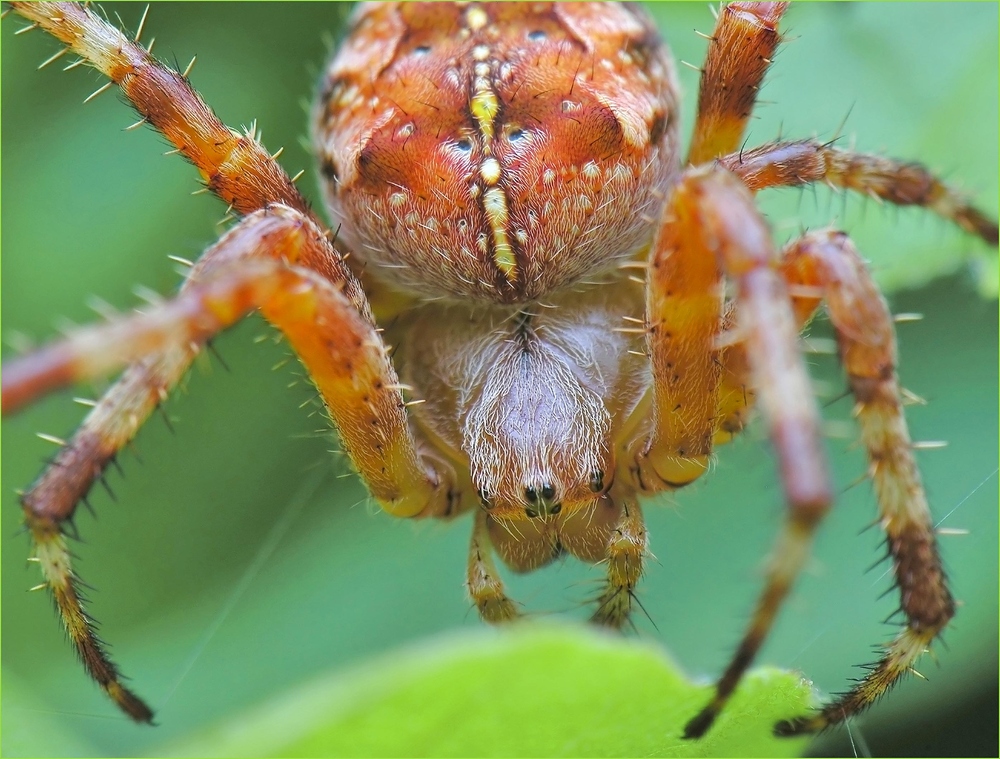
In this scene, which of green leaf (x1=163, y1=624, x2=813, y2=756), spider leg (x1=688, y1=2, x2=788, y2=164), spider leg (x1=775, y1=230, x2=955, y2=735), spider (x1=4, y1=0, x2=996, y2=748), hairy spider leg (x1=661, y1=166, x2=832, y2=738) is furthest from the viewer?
spider leg (x1=688, y1=2, x2=788, y2=164)

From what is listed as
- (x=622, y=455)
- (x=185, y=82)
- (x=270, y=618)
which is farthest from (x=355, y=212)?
(x=270, y=618)

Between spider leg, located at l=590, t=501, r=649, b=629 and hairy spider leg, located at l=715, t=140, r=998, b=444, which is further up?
hairy spider leg, located at l=715, t=140, r=998, b=444

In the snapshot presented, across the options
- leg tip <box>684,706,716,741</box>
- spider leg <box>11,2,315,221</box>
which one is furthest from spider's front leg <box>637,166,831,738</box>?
spider leg <box>11,2,315,221</box>

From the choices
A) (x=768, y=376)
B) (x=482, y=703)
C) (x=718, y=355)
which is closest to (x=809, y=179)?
(x=718, y=355)

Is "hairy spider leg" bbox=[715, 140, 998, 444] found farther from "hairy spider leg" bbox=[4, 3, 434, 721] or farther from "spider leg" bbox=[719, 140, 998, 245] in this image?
"hairy spider leg" bbox=[4, 3, 434, 721]

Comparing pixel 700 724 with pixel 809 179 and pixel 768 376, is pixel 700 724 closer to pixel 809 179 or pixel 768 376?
pixel 768 376

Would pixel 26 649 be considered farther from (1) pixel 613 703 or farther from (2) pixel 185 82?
(1) pixel 613 703

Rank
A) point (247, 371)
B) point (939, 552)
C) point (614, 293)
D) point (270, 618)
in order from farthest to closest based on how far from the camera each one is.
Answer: point (247, 371)
point (270, 618)
point (614, 293)
point (939, 552)
